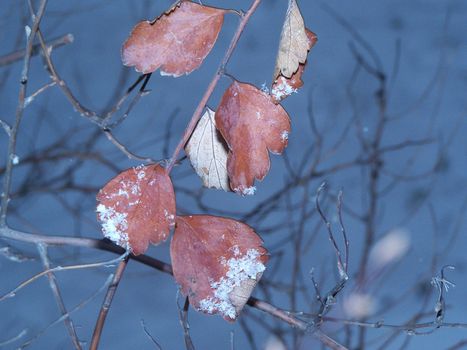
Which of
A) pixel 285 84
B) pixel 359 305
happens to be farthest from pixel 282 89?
pixel 359 305

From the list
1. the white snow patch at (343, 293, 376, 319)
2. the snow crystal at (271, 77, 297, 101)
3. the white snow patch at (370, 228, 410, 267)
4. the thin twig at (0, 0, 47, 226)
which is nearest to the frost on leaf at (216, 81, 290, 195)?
the snow crystal at (271, 77, 297, 101)

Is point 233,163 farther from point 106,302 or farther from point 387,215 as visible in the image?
point 387,215

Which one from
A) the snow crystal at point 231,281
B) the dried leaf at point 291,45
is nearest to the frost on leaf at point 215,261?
the snow crystal at point 231,281

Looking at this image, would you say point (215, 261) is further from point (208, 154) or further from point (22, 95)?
point (22, 95)

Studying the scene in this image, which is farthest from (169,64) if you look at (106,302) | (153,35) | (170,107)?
(170,107)

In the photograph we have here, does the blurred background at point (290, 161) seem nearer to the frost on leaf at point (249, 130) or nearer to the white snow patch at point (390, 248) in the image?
the white snow patch at point (390, 248)

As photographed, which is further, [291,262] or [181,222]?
[291,262]

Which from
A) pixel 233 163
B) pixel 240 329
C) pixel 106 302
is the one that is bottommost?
pixel 240 329
